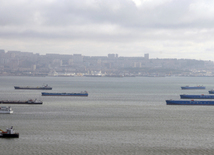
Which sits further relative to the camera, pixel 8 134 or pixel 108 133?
pixel 108 133

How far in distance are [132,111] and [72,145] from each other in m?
23.1

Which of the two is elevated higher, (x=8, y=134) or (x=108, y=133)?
(x=8, y=134)

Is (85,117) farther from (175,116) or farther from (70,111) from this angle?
(175,116)

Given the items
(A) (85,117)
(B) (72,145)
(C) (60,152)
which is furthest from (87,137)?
(A) (85,117)

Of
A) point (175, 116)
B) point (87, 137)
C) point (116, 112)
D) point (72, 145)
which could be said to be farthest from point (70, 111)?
point (72, 145)

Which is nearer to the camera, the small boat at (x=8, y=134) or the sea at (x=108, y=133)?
the sea at (x=108, y=133)

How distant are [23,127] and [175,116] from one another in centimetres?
1835

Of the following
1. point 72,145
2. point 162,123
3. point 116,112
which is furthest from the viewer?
point 116,112

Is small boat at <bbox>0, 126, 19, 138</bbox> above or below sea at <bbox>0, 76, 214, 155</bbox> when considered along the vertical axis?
above

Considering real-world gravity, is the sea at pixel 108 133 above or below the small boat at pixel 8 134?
below

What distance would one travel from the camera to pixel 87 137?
31672 mm

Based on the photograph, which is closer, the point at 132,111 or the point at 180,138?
the point at 180,138

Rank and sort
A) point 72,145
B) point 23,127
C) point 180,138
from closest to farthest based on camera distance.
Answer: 1. point 72,145
2. point 180,138
3. point 23,127

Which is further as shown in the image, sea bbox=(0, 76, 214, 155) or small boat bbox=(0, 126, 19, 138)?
small boat bbox=(0, 126, 19, 138)
